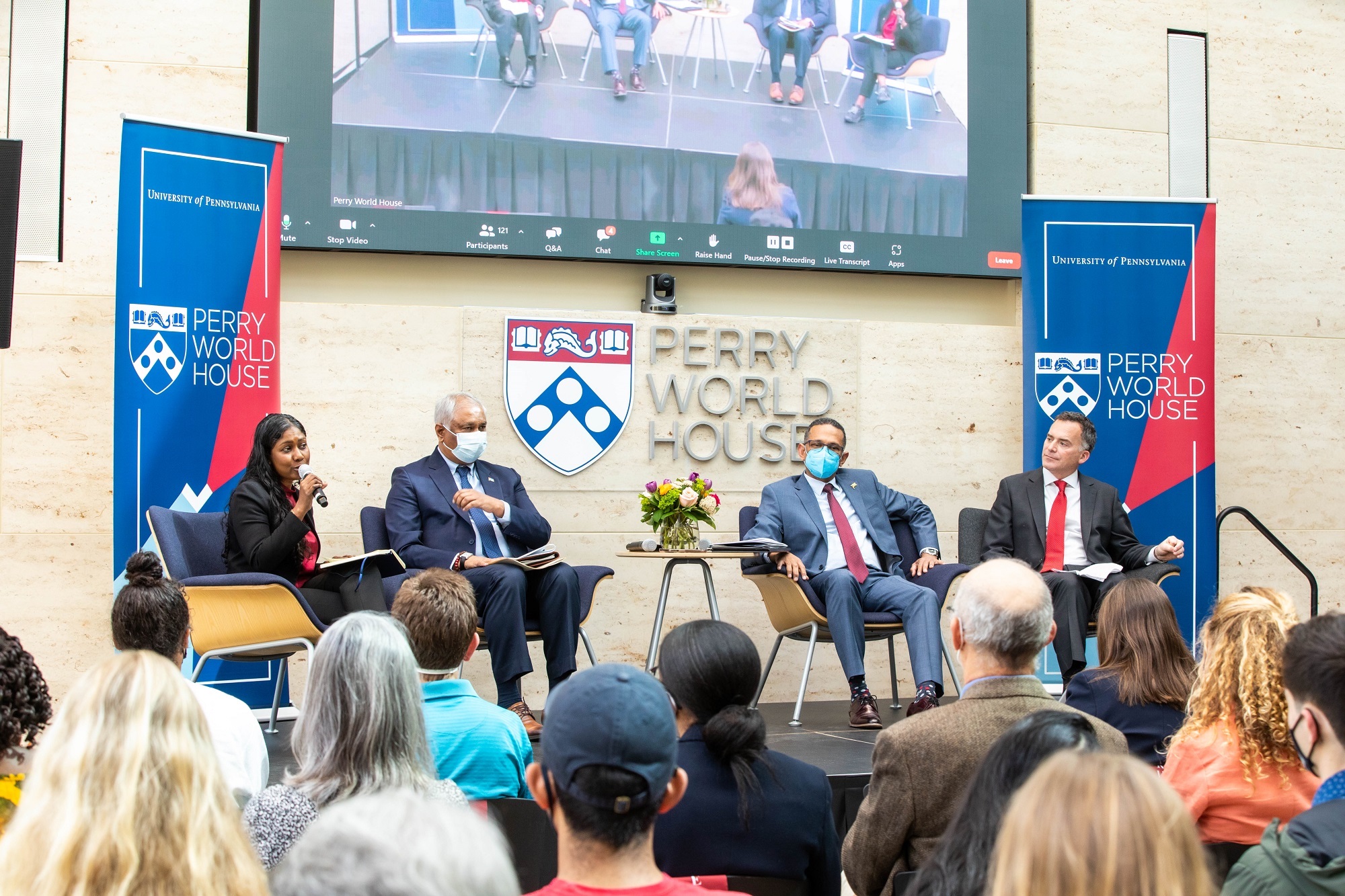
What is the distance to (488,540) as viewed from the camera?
189 inches

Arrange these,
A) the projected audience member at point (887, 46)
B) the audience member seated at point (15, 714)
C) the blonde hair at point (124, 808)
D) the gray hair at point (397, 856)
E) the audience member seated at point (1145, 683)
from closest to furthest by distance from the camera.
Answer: the gray hair at point (397, 856) → the blonde hair at point (124, 808) → the audience member seated at point (15, 714) → the audience member seated at point (1145, 683) → the projected audience member at point (887, 46)

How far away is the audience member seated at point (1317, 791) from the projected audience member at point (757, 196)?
171 inches

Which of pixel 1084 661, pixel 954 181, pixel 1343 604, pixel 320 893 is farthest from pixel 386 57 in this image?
pixel 1343 604

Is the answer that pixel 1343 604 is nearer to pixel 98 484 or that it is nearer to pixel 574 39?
pixel 574 39

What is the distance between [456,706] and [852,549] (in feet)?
9.65

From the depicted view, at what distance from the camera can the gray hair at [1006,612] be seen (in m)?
2.09

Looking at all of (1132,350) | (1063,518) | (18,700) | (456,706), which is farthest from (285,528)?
(1132,350)

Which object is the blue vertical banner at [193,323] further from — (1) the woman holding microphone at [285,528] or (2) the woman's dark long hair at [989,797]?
(2) the woman's dark long hair at [989,797]

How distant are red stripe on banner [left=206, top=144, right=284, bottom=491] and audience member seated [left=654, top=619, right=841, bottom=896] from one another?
3.17 metres

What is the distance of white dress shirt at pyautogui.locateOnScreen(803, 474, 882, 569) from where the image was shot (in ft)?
16.3

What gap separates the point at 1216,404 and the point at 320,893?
6254 millimetres

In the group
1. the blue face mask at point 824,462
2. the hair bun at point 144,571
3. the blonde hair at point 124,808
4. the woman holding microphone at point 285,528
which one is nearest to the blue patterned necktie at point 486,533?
the woman holding microphone at point 285,528

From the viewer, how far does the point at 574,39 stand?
219 inches

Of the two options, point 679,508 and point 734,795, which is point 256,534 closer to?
point 679,508
